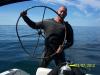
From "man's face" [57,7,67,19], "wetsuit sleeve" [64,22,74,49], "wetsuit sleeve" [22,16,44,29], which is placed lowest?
"wetsuit sleeve" [64,22,74,49]

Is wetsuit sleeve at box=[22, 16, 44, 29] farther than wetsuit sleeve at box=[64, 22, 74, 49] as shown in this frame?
Yes

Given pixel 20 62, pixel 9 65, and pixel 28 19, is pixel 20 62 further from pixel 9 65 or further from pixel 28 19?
pixel 28 19

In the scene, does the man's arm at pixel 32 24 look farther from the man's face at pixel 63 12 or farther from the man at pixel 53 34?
the man's face at pixel 63 12

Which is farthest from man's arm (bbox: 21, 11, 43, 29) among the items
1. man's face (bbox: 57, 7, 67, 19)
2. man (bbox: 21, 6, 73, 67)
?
man's face (bbox: 57, 7, 67, 19)

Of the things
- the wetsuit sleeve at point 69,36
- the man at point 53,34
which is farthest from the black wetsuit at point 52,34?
the wetsuit sleeve at point 69,36

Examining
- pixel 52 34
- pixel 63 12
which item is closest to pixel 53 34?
pixel 52 34

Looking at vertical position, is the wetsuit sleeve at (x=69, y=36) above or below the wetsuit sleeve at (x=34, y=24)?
below

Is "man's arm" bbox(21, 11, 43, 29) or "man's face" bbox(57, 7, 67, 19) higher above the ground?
"man's face" bbox(57, 7, 67, 19)

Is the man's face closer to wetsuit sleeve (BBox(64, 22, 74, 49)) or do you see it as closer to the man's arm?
wetsuit sleeve (BBox(64, 22, 74, 49))

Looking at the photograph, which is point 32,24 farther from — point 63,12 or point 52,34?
point 63,12

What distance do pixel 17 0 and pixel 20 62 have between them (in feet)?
22.8

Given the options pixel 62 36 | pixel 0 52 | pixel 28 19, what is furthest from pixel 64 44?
pixel 0 52

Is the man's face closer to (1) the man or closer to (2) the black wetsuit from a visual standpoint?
(1) the man

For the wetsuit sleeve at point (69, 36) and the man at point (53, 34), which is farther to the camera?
the man at point (53, 34)
